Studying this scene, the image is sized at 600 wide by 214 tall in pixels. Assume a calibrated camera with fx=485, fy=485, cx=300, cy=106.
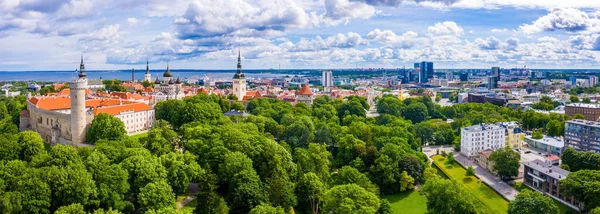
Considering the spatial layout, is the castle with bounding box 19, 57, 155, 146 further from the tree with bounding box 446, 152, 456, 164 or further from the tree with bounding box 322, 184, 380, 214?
the tree with bounding box 446, 152, 456, 164

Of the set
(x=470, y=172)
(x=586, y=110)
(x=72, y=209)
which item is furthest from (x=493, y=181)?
(x=586, y=110)

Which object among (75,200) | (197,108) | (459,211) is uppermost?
(197,108)

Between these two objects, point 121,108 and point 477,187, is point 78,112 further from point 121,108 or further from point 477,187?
point 477,187

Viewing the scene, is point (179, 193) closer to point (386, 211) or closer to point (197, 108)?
point (386, 211)

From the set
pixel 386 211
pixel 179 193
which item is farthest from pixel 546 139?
pixel 179 193

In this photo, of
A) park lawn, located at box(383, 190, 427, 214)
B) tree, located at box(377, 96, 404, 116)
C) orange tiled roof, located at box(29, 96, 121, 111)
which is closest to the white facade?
orange tiled roof, located at box(29, 96, 121, 111)

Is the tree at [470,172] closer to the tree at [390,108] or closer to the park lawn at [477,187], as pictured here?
the park lawn at [477,187]
